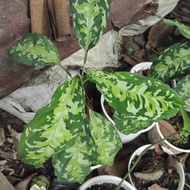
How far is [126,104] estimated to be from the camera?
3.02 feet

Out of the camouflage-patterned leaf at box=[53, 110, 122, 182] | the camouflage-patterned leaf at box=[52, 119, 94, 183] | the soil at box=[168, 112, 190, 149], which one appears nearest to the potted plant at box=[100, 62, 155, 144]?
the soil at box=[168, 112, 190, 149]

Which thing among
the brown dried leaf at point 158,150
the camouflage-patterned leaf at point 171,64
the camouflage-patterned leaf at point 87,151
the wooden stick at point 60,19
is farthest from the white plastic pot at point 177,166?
the wooden stick at point 60,19

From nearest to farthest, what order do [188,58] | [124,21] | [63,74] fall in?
1. [188,58]
2. [124,21]
3. [63,74]

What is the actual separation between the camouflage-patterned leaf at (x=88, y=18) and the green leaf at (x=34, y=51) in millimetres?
117

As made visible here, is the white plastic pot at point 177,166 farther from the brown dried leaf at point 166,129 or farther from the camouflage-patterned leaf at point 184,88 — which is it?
the camouflage-patterned leaf at point 184,88

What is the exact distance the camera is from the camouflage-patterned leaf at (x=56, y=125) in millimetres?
937

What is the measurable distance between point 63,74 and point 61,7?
460 millimetres

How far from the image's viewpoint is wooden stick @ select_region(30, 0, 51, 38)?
120 centimetres

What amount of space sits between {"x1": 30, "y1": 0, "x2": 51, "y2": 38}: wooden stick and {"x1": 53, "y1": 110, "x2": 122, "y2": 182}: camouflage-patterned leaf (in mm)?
317

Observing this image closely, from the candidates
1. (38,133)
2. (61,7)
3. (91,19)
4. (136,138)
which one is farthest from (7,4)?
(136,138)

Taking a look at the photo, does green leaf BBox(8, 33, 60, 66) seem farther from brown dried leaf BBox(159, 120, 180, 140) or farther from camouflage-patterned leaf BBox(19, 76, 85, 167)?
brown dried leaf BBox(159, 120, 180, 140)

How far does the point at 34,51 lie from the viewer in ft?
3.68

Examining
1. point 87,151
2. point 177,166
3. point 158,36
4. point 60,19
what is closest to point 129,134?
point 177,166

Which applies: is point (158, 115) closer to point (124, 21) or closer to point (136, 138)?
point (124, 21)
